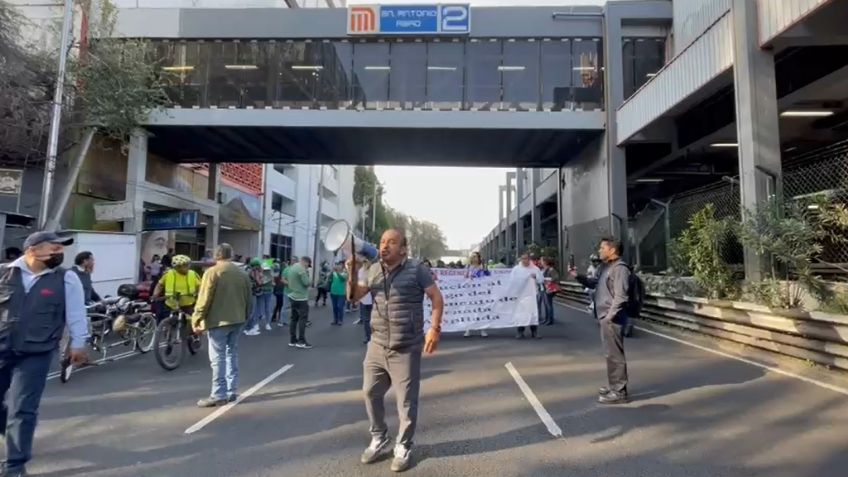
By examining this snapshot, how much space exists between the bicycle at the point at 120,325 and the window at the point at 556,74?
15.2 m

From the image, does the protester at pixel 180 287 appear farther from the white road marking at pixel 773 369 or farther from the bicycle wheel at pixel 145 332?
the white road marking at pixel 773 369

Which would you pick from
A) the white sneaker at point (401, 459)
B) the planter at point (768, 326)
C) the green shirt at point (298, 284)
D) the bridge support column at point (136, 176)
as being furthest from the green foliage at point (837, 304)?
the bridge support column at point (136, 176)

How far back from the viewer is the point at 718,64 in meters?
12.8

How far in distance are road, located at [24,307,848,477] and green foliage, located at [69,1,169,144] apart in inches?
411

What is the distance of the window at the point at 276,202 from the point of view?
129ft

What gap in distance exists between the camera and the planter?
7.51 metres

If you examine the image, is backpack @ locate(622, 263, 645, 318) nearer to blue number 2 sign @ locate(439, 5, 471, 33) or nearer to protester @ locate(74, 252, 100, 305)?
protester @ locate(74, 252, 100, 305)

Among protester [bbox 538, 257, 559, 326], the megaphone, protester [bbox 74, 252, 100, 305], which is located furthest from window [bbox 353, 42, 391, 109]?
the megaphone

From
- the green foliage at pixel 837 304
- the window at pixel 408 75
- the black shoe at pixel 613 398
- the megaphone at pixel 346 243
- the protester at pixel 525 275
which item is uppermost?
the window at pixel 408 75

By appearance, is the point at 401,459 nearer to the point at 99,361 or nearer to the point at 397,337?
the point at 397,337

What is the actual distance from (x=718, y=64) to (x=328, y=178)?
41620mm

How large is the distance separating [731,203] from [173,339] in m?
10.8

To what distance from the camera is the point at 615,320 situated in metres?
6.34

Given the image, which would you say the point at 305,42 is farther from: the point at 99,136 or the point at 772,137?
the point at 772,137
